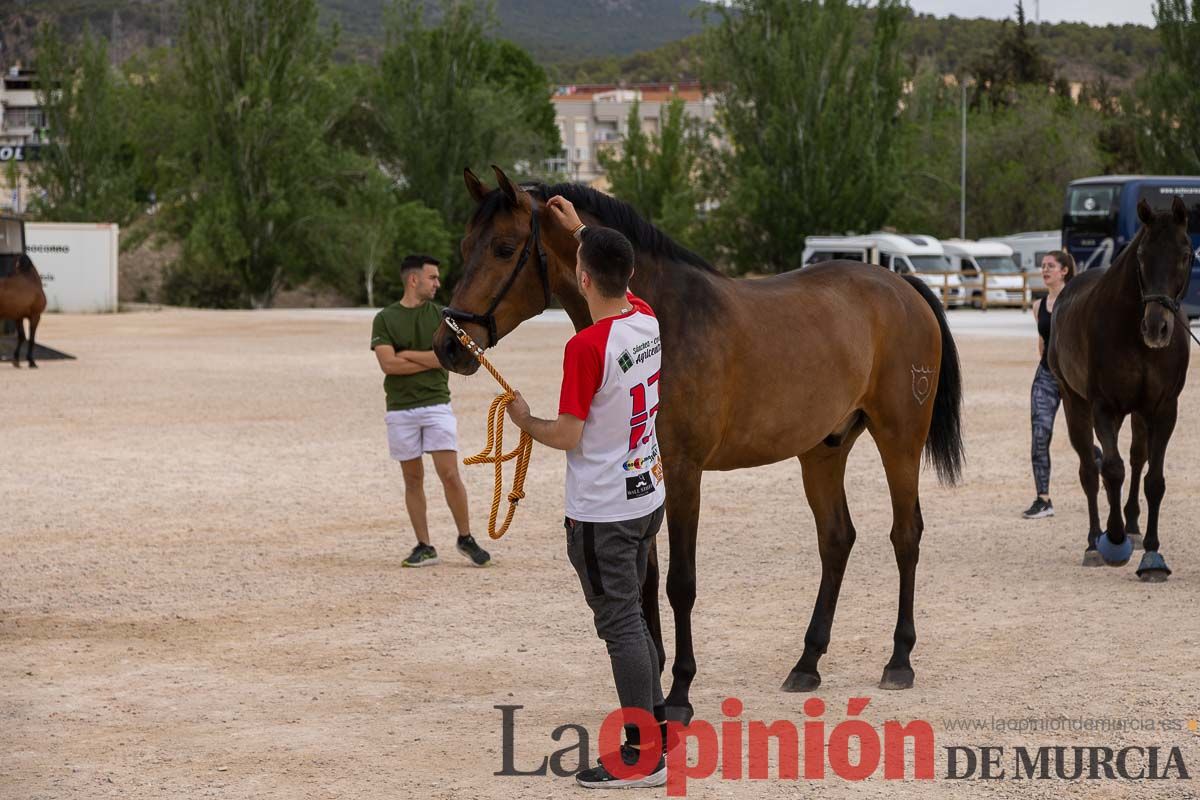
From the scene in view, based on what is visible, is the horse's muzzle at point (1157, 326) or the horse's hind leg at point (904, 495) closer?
the horse's hind leg at point (904, 495)

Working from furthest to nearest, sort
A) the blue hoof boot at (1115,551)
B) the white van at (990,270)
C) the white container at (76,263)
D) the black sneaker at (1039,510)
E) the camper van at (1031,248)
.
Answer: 1. the camper van at (1031,248)
2. the white van at (990,270)
3. the white container at (76,263)
4. the black sneaker at (1039,510)
5. the blue hoof boot at (1115,551)

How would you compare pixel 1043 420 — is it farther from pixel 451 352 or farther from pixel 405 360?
pixel 451 352

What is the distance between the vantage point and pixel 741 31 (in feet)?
180

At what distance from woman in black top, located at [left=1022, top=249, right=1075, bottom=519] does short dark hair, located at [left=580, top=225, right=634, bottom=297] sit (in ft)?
20.3

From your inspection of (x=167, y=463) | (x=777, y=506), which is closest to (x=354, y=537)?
(x=777, y=506)

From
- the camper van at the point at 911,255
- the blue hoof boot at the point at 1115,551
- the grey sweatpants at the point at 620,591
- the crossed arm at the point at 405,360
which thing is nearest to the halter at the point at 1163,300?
the blue hoof boot at the point at 1115,551

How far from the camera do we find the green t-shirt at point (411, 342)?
27.9 ft

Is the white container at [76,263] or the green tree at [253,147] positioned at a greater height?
the green tree at [253,147]

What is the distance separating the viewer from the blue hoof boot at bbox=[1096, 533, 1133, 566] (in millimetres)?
8430

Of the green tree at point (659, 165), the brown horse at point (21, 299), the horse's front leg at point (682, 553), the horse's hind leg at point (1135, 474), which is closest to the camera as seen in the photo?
the horse's front leg at point (682, 553)

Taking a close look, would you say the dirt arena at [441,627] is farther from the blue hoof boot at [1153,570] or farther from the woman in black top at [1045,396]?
the woman in black top at [1045,396]

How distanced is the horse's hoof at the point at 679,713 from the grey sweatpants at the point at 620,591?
0.67 meters

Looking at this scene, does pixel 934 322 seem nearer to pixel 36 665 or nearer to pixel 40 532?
pixel 36 665

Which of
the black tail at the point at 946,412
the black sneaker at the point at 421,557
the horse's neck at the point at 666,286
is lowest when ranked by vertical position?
the black sneaker at the point at 421,557
